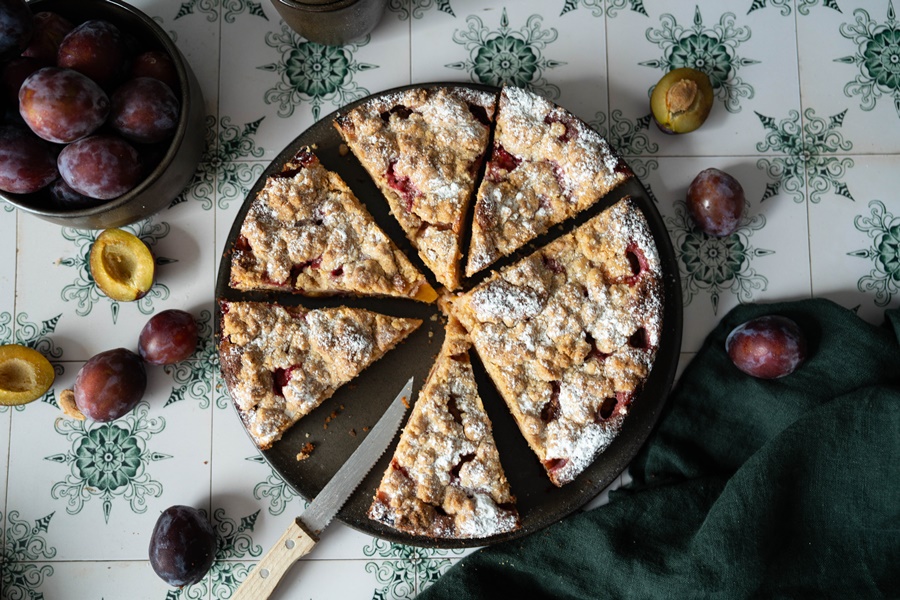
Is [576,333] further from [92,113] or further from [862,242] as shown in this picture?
[92,113]

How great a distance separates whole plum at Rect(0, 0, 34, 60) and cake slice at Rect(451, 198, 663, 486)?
2101mm

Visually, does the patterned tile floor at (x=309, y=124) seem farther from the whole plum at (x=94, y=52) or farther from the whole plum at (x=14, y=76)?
the whole plum at (x=14, y=76)

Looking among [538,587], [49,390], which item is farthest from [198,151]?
[538,587]

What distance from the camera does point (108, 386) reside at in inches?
138

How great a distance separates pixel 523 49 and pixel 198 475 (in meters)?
2.51

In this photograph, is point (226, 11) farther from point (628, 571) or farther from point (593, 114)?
point (628, 571)

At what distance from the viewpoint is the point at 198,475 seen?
3678mm

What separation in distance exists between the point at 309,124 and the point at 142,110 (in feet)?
2.64

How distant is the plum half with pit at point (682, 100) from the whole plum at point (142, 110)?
2.14m

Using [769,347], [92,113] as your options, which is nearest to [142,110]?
[92,113]

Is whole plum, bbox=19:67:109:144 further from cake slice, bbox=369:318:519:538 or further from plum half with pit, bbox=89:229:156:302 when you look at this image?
cake slice, bbox=369:318:519:538

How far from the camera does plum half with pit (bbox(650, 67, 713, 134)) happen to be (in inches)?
141

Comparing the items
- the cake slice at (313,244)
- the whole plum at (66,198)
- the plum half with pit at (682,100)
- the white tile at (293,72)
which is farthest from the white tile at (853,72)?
the whole plum at (66,198)

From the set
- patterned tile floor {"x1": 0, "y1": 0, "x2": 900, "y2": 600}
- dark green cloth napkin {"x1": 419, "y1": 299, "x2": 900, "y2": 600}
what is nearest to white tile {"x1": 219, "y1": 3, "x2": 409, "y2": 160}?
patterned tile floor {"x1": 0, "y1": 0, "x2": 900, "y2": 600}
